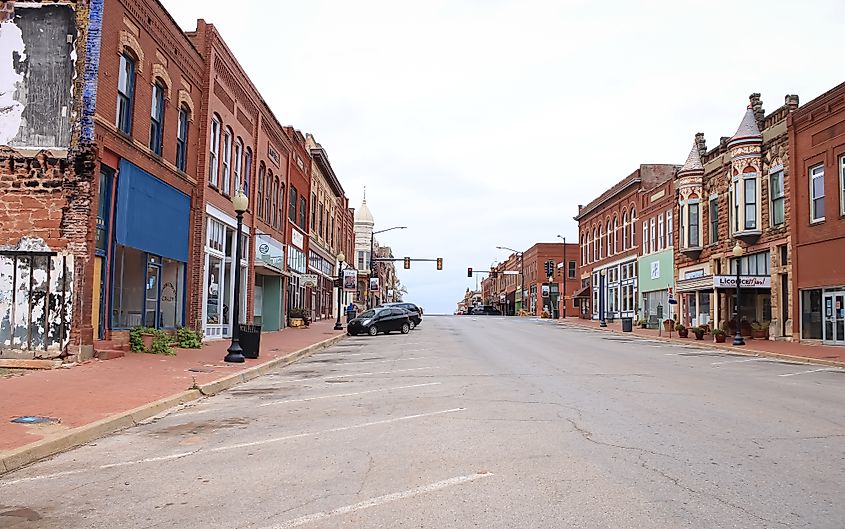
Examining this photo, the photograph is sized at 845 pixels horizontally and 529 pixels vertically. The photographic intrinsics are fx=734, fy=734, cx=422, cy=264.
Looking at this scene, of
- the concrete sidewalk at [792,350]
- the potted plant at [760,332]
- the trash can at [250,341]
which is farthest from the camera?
the potted plant at [760,332]

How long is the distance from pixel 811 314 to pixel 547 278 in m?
62.8

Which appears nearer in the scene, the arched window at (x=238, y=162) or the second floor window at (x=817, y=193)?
the arched window at (x=238, y=162)

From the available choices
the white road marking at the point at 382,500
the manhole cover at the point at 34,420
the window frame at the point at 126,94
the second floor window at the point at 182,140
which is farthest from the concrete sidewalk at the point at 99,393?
the second floor window at the point at 182,140

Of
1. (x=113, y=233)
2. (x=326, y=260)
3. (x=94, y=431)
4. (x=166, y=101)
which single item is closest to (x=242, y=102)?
(x=166, y=101)

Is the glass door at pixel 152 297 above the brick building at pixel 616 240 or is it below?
below

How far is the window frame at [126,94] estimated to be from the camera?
18203 millimetres

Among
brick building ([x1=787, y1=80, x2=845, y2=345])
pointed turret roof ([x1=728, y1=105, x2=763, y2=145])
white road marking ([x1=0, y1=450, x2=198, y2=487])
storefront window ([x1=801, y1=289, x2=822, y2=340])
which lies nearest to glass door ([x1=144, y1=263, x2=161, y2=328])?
white road marking ([x1=0, y1=450, x2=198, y2=487])

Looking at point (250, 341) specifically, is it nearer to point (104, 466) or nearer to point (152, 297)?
point (152, 297)

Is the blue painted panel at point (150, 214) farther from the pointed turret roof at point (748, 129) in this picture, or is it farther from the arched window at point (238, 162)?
the pointed turret roof at point (748, 129)

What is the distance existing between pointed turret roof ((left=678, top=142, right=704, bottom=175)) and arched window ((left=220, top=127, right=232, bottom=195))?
1056 inches

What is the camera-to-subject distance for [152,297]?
2114 cm

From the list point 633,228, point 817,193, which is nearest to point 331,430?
point 817,193

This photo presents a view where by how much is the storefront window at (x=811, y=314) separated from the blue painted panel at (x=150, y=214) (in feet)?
80.6

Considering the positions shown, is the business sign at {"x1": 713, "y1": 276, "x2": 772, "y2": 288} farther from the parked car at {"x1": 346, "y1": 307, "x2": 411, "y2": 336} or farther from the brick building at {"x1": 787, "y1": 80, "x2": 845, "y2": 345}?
the parked car at {"x1": 346, "y1": 307, "x2": 411, "y2": 336}
